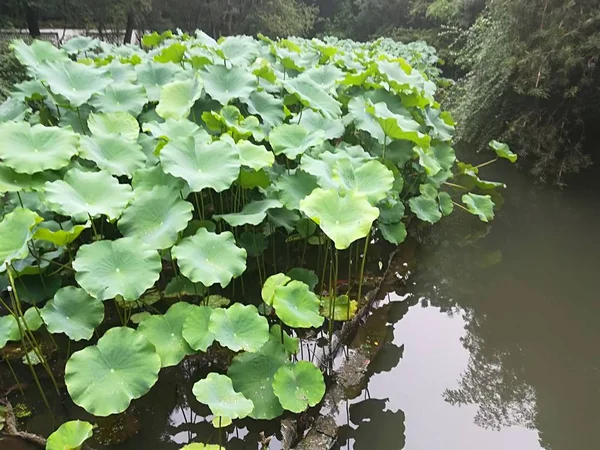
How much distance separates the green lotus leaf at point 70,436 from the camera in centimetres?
137

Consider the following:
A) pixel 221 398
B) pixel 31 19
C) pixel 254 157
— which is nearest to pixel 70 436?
pixel 221 398

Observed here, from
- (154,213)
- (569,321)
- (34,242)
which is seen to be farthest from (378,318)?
(34,242)

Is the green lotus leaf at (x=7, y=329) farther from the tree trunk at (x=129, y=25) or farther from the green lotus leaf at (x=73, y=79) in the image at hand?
the tree trunk at (x=129, y=25)

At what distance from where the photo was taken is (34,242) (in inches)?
77.0

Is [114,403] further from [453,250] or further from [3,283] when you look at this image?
[453,250]

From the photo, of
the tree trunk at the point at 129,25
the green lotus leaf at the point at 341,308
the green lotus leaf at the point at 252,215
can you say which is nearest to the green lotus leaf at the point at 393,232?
the green lotus leaf at the point at 341,308

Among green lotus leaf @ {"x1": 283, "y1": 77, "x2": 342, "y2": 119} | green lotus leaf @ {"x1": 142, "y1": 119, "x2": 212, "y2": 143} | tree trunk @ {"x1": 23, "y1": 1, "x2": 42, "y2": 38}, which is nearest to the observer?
green lotus leaf @ {"x1": 142, "y1": 119, "x2": 212, "y2": 143}

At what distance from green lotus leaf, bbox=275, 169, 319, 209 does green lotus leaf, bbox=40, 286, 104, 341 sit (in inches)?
36.7

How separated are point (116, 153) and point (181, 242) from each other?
68 centimetres

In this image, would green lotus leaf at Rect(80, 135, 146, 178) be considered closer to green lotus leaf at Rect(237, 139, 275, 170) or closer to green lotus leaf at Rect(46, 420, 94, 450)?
green lotus leaf at Rect(237, 139, 275, 170)

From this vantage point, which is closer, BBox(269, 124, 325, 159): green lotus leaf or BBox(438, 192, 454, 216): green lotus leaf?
BBox(269, 124, 325, 159): green lotus leaf

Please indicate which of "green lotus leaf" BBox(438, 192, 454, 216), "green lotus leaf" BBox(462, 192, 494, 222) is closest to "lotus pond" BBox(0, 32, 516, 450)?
"green lotus leaf" BBox(438, 192, 454, 216)

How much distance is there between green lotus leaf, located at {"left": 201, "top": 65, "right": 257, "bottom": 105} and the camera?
8.65 feet

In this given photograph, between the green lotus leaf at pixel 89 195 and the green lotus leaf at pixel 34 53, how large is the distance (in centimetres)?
114
